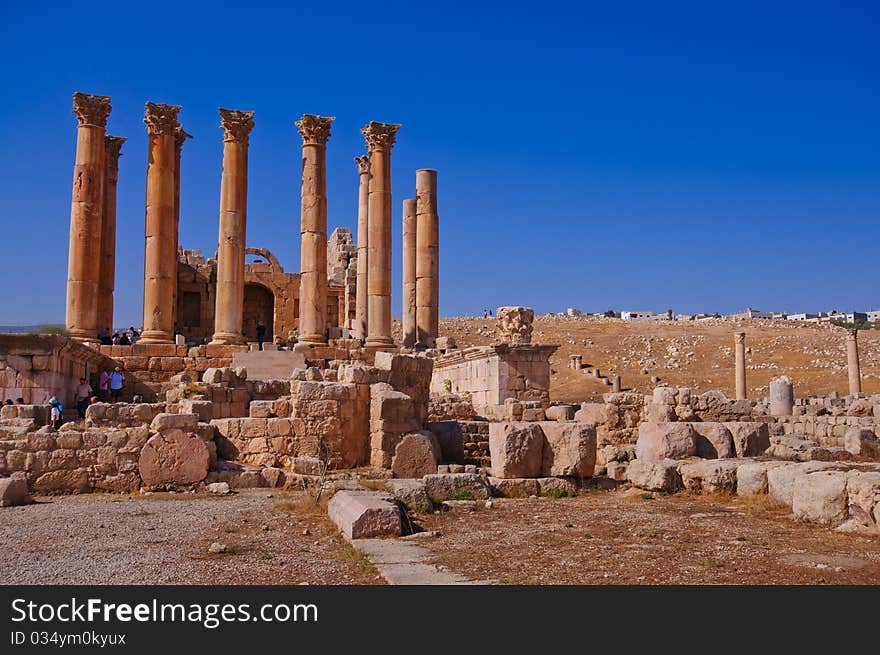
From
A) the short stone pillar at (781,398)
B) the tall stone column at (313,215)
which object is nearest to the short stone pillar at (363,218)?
the tall stone column at (313,215)

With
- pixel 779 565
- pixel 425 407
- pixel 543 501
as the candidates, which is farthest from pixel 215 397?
pixel 779 565

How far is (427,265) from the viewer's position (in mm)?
32156

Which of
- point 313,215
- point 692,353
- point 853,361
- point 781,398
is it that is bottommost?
point 781,398

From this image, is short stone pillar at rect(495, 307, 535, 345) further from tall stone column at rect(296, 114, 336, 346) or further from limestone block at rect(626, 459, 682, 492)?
limestone block at rect(626, 459, 682, 492)

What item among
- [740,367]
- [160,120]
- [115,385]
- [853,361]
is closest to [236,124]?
[160,120]

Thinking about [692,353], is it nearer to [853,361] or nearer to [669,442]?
[853,361]

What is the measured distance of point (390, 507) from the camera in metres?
9.34

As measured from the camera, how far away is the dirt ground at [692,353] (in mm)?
47875

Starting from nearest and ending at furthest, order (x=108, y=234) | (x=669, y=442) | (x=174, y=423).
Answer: (x=174, y=423), (x=669, y=442), (x=108, y=234)

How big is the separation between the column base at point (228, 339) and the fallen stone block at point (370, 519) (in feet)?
61.6

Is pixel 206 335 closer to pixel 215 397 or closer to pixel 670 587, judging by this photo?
pixel 215 397

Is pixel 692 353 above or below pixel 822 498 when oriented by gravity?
above

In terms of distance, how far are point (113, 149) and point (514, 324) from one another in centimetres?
1639

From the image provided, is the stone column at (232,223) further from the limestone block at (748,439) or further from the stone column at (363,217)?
the limestone block at (748,439)
